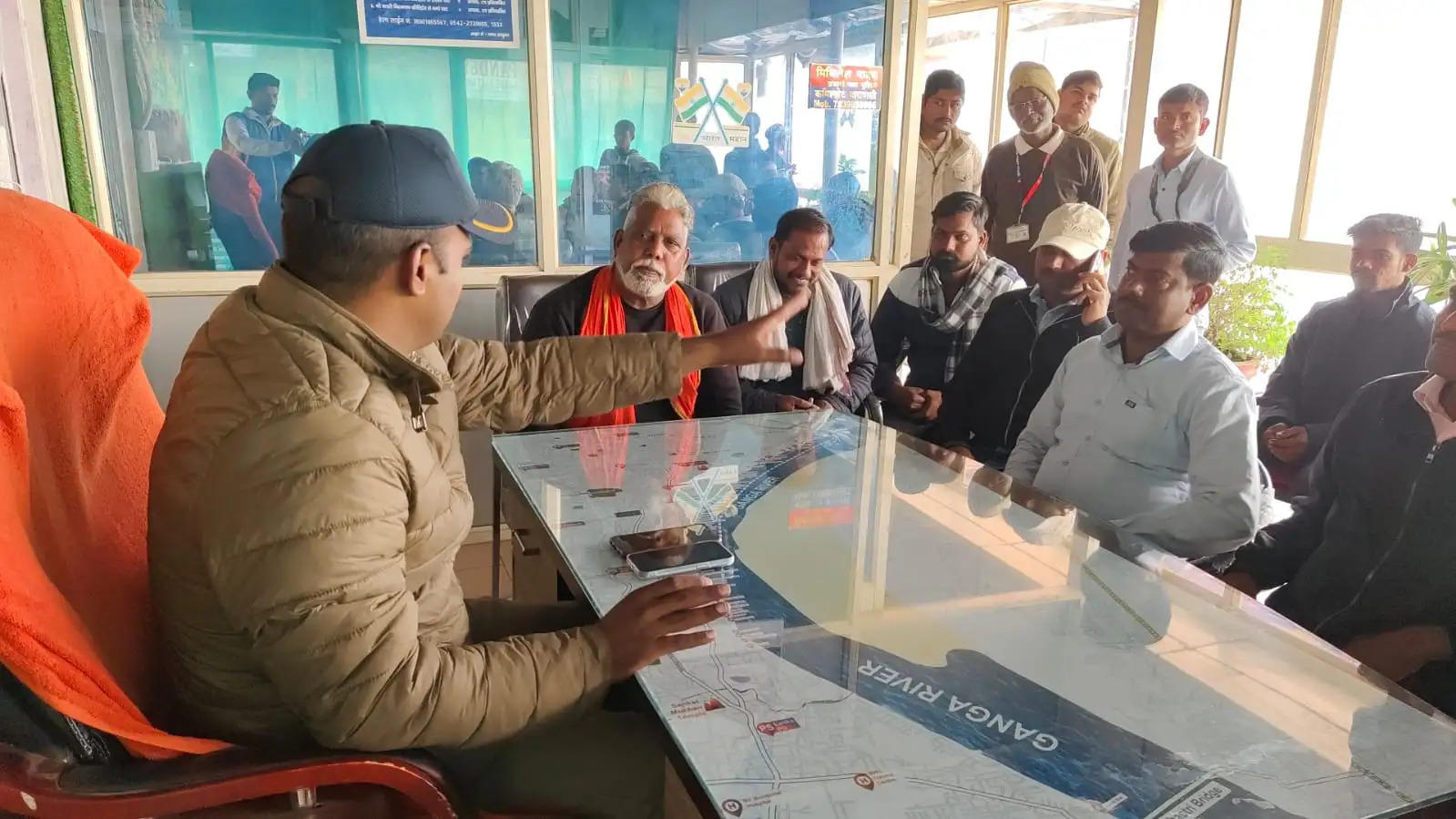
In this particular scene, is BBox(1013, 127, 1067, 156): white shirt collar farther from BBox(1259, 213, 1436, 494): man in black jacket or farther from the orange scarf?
the orange scarf

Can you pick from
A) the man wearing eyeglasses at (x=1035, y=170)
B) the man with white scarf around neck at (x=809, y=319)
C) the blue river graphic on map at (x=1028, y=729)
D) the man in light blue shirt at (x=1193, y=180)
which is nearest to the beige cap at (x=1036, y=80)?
the man wearing eyeglasses at (x=1035, y=170)

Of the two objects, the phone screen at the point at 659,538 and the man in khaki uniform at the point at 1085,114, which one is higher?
the man in khaki uniform at the point at 1085,114

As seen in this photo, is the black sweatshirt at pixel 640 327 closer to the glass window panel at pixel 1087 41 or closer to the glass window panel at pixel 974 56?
the glass window panel at pixel 1087 41

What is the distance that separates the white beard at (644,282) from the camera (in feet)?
Answer: 8.05

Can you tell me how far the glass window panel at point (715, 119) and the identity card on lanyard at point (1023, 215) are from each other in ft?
2.22

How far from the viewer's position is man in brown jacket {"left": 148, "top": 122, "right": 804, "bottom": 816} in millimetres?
882

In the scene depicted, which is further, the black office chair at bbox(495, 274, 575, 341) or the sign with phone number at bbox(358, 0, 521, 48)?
the sign with phone number at bbox(358, 0, 521, 48)

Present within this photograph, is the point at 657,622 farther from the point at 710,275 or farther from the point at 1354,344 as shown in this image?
the point at 1354,344

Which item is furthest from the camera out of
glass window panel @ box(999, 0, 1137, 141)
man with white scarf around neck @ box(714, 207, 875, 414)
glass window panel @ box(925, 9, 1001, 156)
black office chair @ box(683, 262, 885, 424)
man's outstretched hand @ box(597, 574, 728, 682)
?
glass window panel @ box(925, 9, 1001, 156)

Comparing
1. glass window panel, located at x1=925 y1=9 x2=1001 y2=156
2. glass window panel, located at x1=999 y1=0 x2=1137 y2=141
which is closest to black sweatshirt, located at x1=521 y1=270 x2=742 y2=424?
glass window panel, located at x1=999 y1=0 x2=1137 y2=141

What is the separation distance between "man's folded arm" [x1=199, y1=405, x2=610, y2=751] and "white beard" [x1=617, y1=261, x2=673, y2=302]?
1529 millimetres

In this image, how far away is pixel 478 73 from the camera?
10.00ft

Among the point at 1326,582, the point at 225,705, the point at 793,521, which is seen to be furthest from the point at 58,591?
the point at 1326,582

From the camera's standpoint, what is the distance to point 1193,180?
11.9 feet
